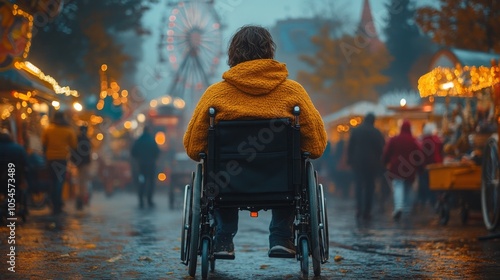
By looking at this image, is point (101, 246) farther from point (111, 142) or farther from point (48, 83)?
point (111, 142)

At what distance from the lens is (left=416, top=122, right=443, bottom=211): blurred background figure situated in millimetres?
18906

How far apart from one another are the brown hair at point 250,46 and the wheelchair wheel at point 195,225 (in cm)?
87

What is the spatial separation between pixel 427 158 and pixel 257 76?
1279 cm

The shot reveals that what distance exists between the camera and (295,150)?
6426 millimetres

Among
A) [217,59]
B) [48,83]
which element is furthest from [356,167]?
[217,59]

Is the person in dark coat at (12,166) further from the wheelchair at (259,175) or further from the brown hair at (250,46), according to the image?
the wheelchair at (259,175)

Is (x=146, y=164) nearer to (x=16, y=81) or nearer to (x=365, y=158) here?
(x=16, y=81)

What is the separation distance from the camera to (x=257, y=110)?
6500mm

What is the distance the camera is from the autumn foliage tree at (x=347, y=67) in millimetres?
53469

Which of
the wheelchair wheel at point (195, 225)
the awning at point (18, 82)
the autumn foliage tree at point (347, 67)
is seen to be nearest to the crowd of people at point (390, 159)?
the awning at point (18, 82)

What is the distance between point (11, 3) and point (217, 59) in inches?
1056

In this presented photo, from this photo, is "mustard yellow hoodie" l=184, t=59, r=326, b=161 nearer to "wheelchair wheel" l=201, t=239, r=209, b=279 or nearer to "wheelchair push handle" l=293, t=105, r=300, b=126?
"wheelchair push handle" l=293, t=105, r=300, b=126

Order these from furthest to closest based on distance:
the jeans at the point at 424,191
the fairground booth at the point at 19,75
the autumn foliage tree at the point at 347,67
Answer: the autumn foliage tree at the point at 347,67, the jeans at the point at 424,191, the fairground booth at the point at 19,75

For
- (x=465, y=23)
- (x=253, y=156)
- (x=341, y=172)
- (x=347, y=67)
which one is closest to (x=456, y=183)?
(x=253, y=156)
